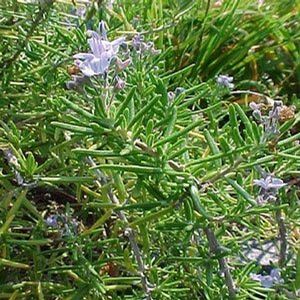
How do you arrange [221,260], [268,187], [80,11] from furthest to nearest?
1. [80,11]
2. [221,260]
3. [268,187]

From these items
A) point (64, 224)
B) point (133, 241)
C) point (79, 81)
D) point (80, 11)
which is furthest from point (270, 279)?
point (80, 11)

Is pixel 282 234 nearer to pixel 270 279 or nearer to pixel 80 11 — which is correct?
pixel 270 279

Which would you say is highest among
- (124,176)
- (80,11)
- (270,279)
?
(80,11)

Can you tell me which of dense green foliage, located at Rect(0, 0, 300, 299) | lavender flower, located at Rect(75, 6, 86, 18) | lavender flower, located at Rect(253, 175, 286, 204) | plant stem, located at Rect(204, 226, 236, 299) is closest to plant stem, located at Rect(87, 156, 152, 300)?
dense green foliage, located at Rect(0, 0, 300, 299)

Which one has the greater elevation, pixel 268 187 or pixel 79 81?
pixel 79 81

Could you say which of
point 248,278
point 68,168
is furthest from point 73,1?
point 248,278

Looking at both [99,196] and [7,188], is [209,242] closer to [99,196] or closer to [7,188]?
[99,196]

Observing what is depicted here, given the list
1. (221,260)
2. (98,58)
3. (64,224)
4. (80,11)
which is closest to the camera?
(98,58)
